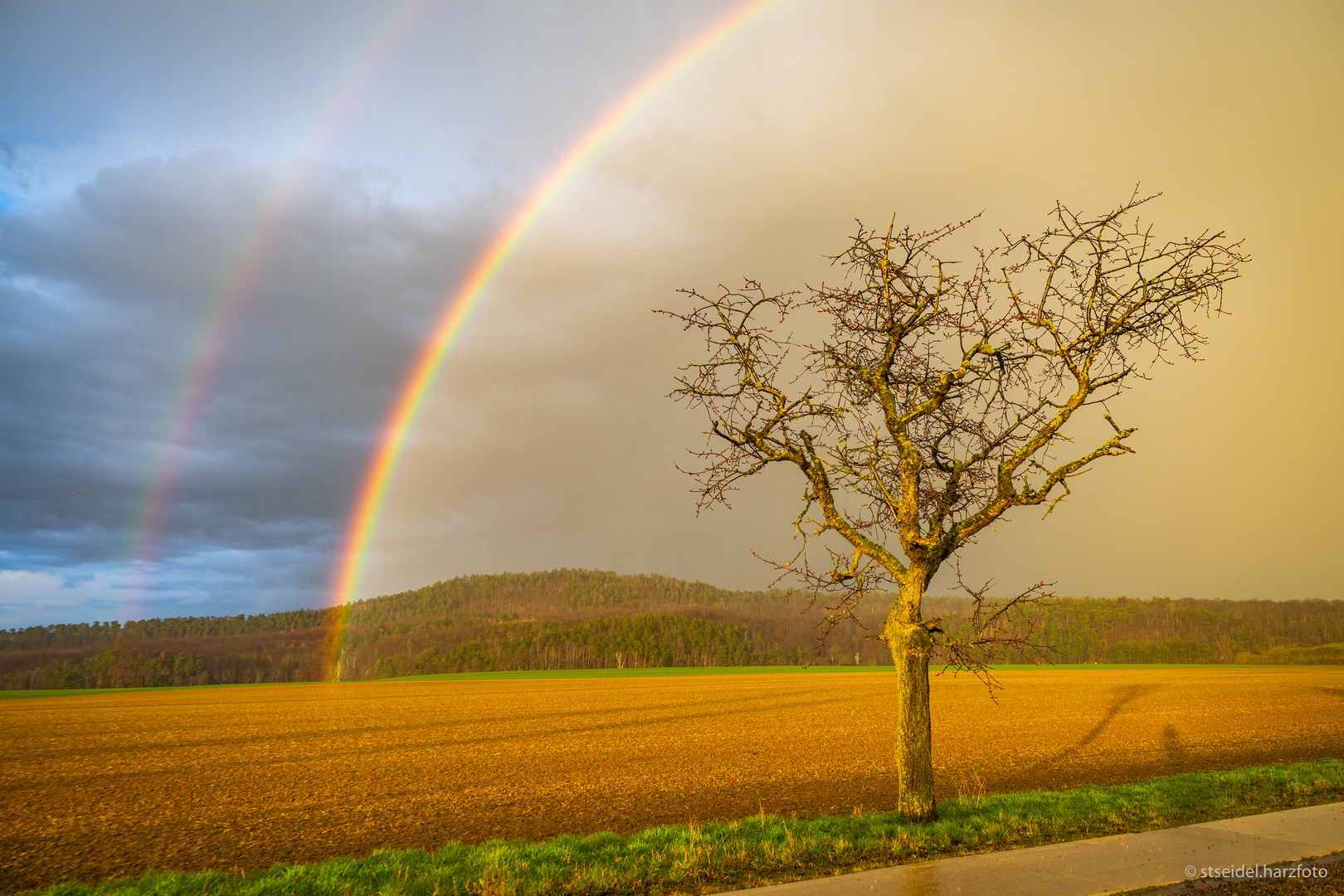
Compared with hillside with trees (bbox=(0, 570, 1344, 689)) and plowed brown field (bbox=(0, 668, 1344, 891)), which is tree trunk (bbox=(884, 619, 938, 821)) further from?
hillside with trees (bbox=(0, 570, 1344, 689))

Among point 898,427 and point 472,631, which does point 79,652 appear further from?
point 898,427

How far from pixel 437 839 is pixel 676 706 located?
36953 millimetres

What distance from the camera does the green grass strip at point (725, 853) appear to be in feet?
24.9

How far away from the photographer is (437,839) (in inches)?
524

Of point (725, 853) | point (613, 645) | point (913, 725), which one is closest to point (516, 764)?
point (725, 853)

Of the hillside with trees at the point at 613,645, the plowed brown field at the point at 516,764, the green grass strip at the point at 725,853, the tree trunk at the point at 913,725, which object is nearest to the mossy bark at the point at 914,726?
the tree trunk at the point at 913,725

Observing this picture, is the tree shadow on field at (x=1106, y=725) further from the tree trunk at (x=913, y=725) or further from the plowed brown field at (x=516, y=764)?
the tree trunk at (x=913, y=725)

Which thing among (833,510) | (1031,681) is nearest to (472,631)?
(1031,681)

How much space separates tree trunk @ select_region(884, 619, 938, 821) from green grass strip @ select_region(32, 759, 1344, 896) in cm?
38

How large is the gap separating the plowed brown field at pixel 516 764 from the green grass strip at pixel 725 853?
3605mm

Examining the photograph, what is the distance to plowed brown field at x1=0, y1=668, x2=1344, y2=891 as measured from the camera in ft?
47.1

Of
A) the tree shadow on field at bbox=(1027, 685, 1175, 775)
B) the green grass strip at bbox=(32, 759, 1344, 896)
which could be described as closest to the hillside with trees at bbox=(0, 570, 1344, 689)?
the tree shadow on field at bbox=(1027, 685, 1175, 775)

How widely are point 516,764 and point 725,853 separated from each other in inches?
697

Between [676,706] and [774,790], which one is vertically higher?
[774,790]
